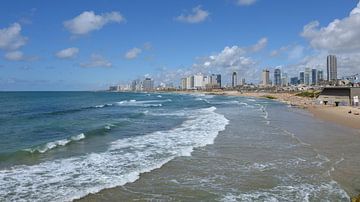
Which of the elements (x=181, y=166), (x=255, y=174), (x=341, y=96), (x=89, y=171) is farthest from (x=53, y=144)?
(x=341, y=96)

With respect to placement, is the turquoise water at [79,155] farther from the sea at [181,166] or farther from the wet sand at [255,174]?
the wet sand at [255,174]

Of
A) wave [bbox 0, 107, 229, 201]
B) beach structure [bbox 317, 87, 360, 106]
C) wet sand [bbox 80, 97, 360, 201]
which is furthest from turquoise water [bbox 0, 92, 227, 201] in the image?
beach structure [bbox 317, 87, 360, 106]

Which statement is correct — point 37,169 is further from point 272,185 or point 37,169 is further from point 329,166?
point 329,166

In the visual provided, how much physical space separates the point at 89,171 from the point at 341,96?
5056cm

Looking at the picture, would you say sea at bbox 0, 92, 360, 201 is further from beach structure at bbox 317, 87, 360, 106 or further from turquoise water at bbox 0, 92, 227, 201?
beach structure at bbox 317, 87, 360, 106

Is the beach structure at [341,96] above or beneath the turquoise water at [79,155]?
above

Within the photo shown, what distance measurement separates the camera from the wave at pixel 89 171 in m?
12.1

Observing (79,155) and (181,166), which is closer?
(181,166)

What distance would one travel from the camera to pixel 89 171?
14961 mm

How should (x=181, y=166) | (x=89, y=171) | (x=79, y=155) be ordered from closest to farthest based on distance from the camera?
(x=89, y=171) → (x=181, y=166) → (x=79, y=155)

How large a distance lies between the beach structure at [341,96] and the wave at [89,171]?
38096 mm

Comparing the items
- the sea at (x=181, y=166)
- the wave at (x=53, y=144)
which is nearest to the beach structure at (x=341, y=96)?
the sea at (x=181, y=166)

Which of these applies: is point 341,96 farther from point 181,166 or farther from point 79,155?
point 79,155

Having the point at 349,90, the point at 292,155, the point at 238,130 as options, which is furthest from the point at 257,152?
the point at 349,90
